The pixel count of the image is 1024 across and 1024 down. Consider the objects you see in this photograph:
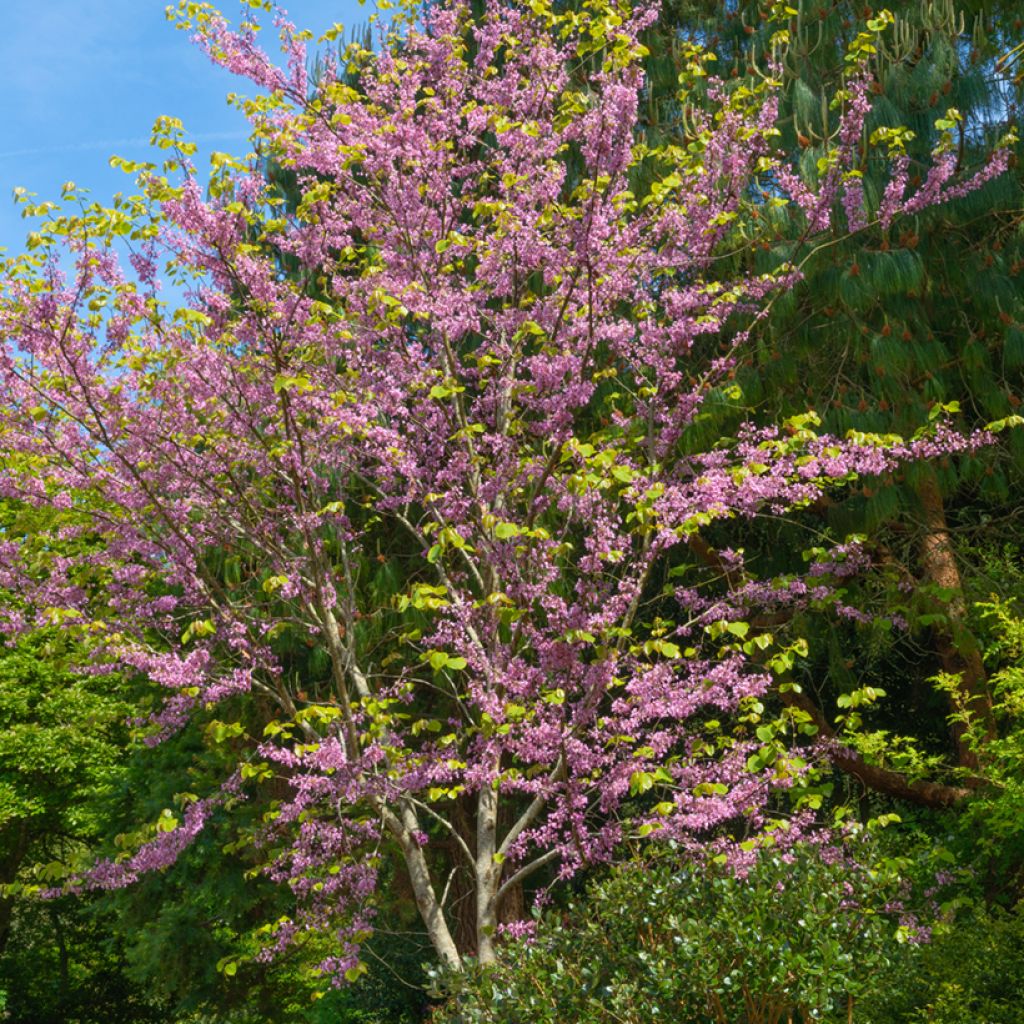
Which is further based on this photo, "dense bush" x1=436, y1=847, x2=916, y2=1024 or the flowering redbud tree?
the flowering redbud tree

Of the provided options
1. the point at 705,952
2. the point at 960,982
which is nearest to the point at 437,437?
the point at 705,952

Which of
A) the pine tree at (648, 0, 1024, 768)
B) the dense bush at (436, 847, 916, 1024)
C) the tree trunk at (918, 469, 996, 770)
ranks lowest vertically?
the dense bush at (436, 847, 916, 1024)

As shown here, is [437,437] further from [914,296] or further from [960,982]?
[960,982]

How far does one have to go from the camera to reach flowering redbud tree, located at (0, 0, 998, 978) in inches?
257

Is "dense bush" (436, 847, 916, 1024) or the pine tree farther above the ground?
the pine tree

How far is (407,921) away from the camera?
37.2 ft

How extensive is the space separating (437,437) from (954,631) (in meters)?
4.18

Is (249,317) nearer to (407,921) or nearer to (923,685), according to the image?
(407,921)

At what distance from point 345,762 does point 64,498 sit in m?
2.75

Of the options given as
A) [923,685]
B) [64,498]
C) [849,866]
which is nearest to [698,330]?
[849,866]

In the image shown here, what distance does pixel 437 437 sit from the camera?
7.58m

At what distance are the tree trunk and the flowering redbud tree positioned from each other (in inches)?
50.0

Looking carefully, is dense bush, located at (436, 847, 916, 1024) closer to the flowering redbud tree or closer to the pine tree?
the flowering redbud tree

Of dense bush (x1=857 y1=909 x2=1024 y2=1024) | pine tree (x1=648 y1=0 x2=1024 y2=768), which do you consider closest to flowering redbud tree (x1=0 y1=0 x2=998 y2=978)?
pine tree (x1=648 y1=0 x2=1024 y2=768)
